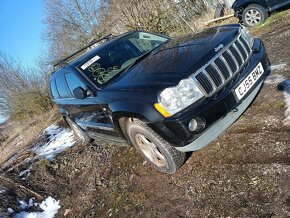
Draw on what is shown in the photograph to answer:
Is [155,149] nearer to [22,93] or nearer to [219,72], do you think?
[219,72]

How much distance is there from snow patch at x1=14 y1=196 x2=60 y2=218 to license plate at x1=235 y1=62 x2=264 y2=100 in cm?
323

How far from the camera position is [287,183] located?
315cm

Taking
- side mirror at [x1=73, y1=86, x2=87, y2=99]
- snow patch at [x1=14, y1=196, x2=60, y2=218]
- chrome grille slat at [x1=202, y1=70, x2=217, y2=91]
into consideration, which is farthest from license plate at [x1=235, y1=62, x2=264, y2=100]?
snow patch at [x1=14, y1=196, x2=60, y2=218]

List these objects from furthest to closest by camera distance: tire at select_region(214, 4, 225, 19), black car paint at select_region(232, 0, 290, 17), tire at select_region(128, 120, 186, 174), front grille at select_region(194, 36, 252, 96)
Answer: tire at select_region(214, 4, 225, 19)
black car paint at select_region(232, 0, 290, 17)
tire at select_region(128, 120, 186, 174)
front grille at select_region(194, 36, 252, 96)

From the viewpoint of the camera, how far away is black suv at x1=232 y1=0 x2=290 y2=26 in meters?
9.00

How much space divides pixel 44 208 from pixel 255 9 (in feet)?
25.3

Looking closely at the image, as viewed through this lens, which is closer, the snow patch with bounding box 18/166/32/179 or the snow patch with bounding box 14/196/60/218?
the snow patch with bounding box 14/196/60/218

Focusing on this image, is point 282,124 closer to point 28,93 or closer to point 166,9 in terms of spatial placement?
point 166,9

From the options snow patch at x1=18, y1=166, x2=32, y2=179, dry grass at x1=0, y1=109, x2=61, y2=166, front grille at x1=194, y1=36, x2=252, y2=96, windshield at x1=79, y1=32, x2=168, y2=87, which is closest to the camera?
front grille at x1=194, y1=36, x2=252, y2=96

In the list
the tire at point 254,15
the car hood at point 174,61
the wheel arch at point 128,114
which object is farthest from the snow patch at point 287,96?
the tire at point 254,15

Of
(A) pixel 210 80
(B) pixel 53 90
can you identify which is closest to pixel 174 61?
(A) pixel 210 80

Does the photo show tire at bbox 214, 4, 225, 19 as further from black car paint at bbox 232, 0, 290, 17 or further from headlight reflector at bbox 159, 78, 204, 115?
headlight reflector at bbox 159, 78, 204, 115

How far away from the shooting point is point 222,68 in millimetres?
3797

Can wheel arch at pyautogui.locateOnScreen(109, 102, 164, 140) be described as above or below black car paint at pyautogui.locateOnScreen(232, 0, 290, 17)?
above
